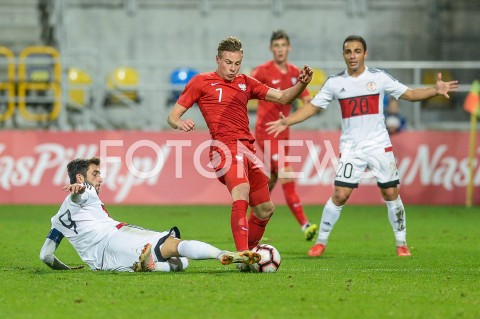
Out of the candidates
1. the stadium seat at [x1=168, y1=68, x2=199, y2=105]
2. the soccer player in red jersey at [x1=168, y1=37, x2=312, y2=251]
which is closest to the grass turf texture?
the soccer player in red jersey at [x1=168, y1=37, x2=312, y2=251]

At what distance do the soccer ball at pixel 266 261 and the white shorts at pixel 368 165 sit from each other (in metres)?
2.14

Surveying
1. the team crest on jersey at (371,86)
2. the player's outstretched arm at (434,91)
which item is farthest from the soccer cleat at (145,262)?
the player's outstretched arm at (434,91)

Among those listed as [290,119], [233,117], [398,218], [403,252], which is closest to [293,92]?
[233,117]

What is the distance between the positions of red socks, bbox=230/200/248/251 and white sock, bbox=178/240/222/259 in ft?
1.72

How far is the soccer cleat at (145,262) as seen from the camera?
27.2 ft

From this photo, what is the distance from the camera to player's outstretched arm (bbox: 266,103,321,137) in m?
9.94

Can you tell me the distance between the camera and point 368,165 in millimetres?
10586

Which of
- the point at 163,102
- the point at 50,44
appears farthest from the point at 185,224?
the point at 50,44

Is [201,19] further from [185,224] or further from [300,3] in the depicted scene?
[185,224]

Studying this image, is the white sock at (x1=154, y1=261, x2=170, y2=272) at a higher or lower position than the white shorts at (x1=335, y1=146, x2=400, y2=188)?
lower

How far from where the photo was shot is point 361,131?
10.5 metres

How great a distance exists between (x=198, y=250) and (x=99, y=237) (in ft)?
3.23

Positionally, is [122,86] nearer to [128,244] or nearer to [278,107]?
[278,107]

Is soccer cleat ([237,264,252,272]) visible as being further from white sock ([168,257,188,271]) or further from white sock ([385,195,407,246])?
white sock ([385,195,407,246])
